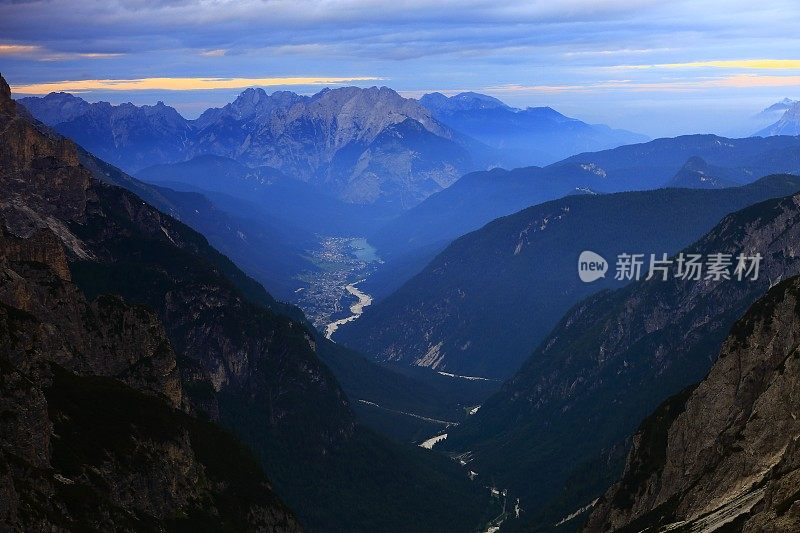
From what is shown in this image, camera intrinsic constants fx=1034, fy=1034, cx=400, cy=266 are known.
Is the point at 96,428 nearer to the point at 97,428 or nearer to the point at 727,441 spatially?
the point at 97,428

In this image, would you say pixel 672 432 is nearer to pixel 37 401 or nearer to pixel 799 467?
pixel 799 467

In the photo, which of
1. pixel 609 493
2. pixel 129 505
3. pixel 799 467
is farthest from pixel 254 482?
pixel 799 467

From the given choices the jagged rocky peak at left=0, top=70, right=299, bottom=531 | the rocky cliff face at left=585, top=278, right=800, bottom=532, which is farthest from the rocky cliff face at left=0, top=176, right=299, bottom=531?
the rocky cliff face at left=585, top=278, right=800, bottom=532

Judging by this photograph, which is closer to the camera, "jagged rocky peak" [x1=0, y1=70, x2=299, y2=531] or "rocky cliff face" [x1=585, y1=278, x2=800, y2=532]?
"jagged rocky peak" [x1=0, y1=70, x2=299, y2=531]

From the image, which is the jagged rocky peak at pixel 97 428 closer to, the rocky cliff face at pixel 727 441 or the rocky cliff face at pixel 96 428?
the rocky cliff face at pixel 96 428

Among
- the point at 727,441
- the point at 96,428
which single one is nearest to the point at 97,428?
the point at 96,428

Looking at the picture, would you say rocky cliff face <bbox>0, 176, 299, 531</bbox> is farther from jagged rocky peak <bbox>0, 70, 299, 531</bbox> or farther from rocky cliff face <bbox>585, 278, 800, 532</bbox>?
rocky cliff face <bbox>585, 278, 800, 532</bbox>

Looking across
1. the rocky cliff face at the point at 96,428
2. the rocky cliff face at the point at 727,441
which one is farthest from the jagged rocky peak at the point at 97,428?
the rocky cliff face at the point at 727,441

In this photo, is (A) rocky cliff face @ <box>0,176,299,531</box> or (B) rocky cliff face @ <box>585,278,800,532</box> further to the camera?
(B) rocky cliff face @ <box>585,278,800,532</box>
